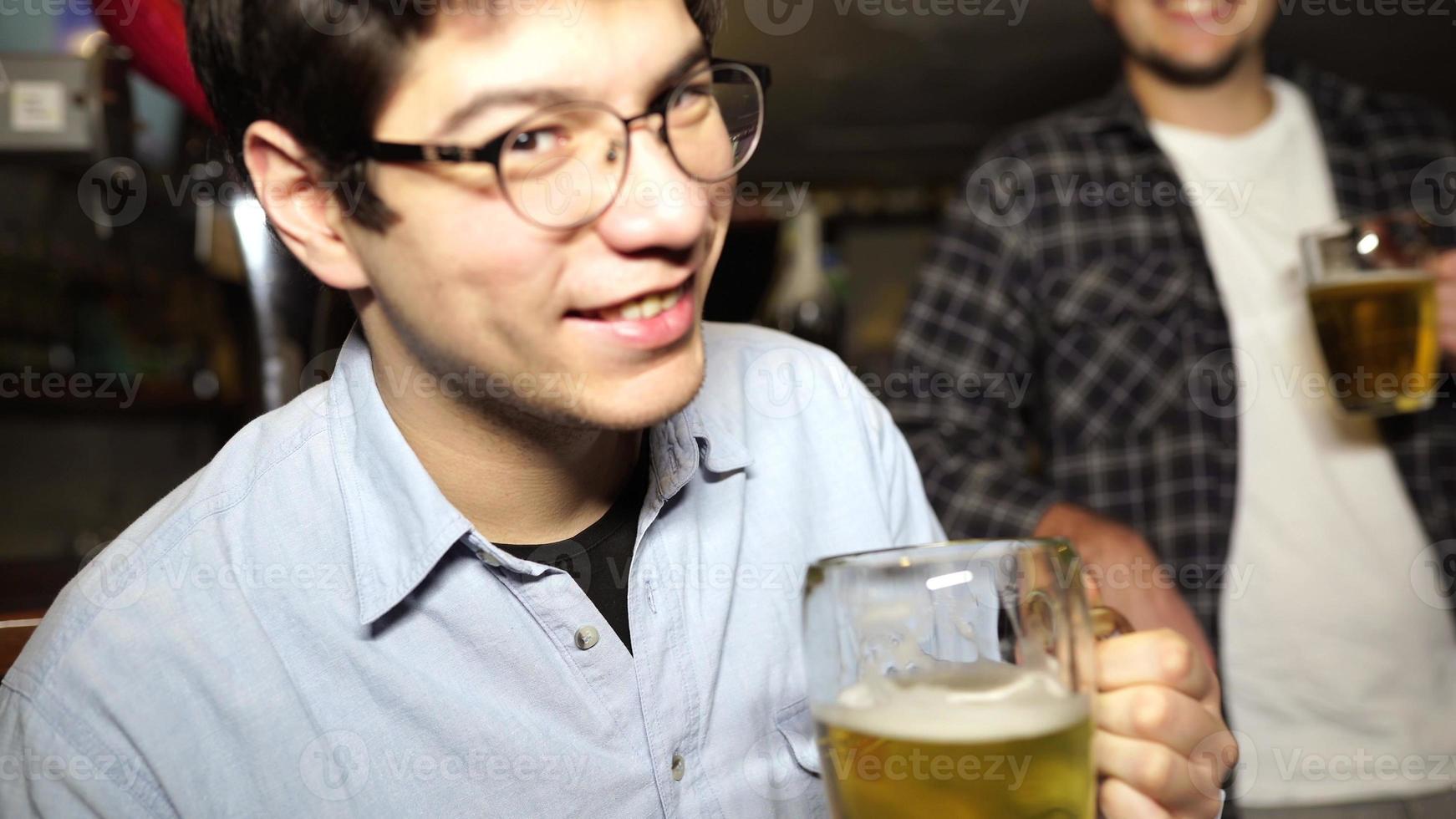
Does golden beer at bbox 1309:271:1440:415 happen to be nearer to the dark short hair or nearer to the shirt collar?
the shirt collar

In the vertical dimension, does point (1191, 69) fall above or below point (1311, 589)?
above

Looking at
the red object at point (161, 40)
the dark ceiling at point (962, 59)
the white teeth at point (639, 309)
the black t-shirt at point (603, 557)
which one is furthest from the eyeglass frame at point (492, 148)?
the dark ceiling at point (962, 59)

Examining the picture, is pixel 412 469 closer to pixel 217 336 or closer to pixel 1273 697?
pixel 1273 697

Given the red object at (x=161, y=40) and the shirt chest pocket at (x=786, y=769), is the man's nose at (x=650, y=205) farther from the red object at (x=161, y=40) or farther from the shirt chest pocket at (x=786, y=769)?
the red object at (x=161, y=40)

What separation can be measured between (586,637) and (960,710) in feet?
1.44

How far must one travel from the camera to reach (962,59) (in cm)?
523

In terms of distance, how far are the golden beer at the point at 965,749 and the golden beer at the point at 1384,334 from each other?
120 centimetres

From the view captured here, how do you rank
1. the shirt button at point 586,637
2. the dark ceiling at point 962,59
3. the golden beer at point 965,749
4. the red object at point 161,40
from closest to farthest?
the golden beer at point 965,749, the shirt button at point 586,637, the red object at point 161,40, the dark ceiling at point 962,59

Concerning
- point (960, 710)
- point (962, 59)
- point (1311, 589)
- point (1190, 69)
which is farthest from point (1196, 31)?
point (962, 59)

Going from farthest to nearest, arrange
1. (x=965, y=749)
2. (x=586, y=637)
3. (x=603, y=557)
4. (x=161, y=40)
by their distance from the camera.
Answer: (x=161, y=40) → (x=603, y=557) → (x=586, y=637) → (x=965, y=749)

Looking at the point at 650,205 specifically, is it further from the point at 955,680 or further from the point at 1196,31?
the point at 1196,31

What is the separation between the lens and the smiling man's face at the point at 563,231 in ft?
2.86

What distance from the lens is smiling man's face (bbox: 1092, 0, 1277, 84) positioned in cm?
191

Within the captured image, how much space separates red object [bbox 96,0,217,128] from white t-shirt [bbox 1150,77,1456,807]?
169 cm
